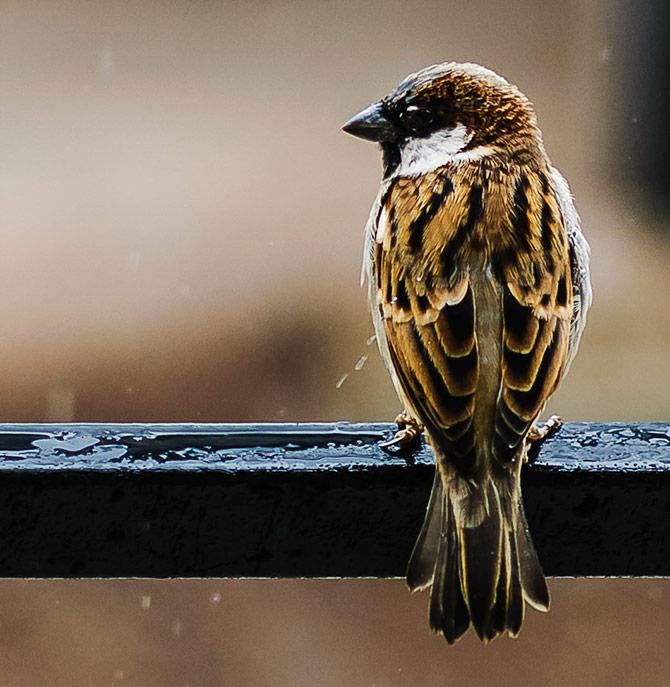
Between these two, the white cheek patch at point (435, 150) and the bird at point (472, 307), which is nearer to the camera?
the bird at point (472, 307)

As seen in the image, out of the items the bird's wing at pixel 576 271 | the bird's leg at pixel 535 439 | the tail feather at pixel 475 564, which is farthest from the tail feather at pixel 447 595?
the bird's wing at pixel 576 271

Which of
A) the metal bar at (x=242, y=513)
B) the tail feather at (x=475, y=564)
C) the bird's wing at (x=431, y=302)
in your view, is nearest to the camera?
the metal bar at (x=242, y=513)

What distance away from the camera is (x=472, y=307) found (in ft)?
6.52

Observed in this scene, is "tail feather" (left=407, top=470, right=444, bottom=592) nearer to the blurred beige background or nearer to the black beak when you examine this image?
the black beak

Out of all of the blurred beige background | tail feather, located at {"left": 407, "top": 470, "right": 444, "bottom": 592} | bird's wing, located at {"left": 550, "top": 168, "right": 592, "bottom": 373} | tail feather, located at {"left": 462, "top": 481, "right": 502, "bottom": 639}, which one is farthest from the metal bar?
the blurred beige background

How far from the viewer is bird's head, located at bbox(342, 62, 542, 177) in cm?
248

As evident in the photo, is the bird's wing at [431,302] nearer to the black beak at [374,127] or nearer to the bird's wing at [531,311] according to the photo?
the bird's wing at [531,311]

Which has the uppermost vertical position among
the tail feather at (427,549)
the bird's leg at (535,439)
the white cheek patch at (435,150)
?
the white cheek patch at (435,150)

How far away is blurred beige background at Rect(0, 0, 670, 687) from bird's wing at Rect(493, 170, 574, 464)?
342 centimetres

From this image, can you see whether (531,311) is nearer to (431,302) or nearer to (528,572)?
(431,302)

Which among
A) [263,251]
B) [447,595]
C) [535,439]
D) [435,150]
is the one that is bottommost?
[263,251]

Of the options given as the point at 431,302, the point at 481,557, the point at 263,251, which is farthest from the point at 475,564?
the point at 263,251

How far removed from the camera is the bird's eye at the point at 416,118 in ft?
8.23

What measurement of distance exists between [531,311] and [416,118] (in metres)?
0.62
